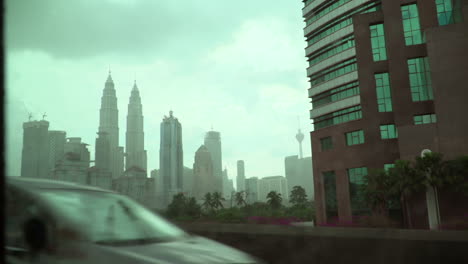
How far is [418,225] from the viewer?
38344 mm

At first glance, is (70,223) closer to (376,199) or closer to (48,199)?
(48,199)

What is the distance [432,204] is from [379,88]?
68.7 feet

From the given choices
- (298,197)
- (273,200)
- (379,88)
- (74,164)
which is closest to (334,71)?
(379,88)

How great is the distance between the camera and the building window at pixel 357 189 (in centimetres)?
5308

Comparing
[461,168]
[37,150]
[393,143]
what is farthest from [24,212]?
[393,143]

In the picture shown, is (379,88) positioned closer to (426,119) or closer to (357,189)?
(426,119)

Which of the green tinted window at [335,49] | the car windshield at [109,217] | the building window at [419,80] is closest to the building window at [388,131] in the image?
the building window at [419,80]

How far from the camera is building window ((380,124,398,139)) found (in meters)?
52.7

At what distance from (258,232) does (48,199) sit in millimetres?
4474

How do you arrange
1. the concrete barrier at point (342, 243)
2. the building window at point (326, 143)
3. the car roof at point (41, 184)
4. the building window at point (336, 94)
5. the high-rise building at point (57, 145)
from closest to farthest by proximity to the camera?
the car roof at point (41, 184) → the concrete barrier at point (342, 243) → the building window at point (326, 143) → the building window at point (336, 94) → the high-rise building at point (57, 145)

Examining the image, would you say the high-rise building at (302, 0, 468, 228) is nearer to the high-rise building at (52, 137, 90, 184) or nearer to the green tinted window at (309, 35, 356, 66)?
Answer: the green tinted window at (309, 35, 356, 66)

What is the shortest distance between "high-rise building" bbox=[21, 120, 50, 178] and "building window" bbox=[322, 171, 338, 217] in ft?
126

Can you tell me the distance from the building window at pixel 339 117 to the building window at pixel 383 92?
4705 mm

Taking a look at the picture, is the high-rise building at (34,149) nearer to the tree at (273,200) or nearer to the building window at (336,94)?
the building window at (336,94)
